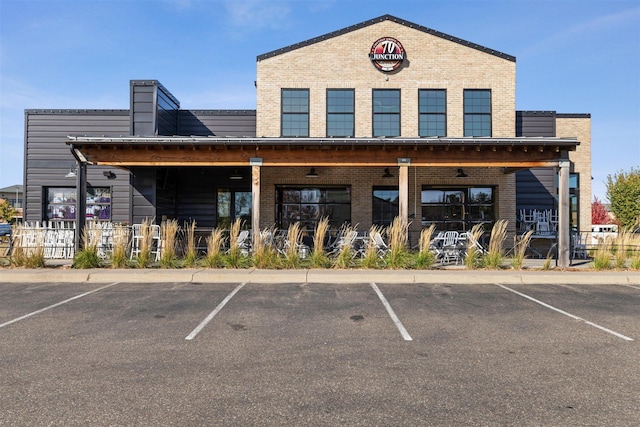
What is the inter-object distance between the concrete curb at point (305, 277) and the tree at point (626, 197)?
61.2ft

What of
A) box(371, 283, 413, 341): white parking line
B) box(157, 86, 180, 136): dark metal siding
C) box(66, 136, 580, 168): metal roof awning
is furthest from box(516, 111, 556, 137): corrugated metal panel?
box(157, 86, 180, 136): dark metal siding

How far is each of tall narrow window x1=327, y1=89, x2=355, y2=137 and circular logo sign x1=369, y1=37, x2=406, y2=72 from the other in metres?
1.54

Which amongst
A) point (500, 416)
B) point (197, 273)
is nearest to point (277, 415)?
point (500, 416)

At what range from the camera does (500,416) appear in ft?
11.4

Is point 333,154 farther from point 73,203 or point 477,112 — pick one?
point 73,203

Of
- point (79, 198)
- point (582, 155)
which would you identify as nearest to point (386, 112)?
point (582, 155)

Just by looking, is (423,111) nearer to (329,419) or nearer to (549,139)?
(549,139)

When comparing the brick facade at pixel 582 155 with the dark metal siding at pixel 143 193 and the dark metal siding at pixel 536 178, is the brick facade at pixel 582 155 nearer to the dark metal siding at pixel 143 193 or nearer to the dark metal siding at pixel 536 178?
the dark metal siding at pixel 536 178

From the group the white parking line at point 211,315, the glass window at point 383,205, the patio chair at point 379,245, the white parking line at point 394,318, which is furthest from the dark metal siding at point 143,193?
the white parking line at point 394,318

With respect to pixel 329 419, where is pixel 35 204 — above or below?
above

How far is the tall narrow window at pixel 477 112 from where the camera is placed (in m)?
16.6

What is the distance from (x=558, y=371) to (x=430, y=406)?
182 centimetres

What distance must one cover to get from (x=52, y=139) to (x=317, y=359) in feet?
55.2

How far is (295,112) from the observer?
Answer: 1669 cm
